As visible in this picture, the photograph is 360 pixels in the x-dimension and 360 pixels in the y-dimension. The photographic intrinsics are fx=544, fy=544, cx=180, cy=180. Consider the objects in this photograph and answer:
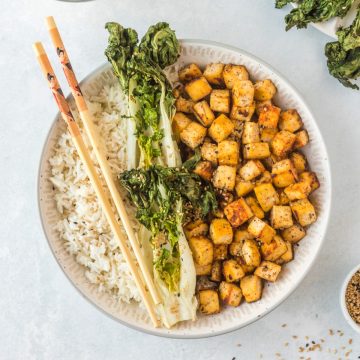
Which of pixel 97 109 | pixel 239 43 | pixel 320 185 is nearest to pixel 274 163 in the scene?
pixel 320 185

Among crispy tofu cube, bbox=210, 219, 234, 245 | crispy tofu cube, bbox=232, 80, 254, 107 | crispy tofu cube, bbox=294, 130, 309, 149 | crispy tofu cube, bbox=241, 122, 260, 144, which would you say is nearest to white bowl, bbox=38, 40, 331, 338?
crispy tofu cube, bbox=294, 130, 309, 149

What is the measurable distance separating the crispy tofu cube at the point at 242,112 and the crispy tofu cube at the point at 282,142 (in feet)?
0.60

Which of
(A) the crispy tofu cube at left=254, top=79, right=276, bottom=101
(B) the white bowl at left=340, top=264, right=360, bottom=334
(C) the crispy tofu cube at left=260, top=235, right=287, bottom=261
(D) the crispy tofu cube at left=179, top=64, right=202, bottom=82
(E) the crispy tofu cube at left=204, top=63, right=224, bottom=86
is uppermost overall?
(D) the crispy tofu cube at left=179, top=64, right=202, bottom=82

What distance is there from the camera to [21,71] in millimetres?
3172

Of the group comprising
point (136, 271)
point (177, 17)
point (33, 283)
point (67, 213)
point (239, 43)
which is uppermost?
point (177, 17)

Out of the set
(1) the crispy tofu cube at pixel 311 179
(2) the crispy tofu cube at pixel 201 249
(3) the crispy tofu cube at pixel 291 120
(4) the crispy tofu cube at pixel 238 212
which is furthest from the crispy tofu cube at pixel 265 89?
(2) the crispy tofu cube at pixel 201 249

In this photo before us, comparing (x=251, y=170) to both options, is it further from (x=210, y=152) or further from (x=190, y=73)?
(x=190, y=73)

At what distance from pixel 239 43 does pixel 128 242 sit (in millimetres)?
1305

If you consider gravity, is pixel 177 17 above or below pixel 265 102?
above

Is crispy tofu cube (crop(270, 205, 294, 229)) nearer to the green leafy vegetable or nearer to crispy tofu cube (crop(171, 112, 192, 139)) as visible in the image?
crispy tofu cube (crop(171, 112, 192, 139))

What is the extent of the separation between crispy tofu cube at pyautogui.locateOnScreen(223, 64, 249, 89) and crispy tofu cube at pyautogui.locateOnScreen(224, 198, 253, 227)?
653 mm

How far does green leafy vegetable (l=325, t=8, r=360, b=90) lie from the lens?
2.94 m

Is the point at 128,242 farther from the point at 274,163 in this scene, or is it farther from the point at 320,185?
the point at 320,185

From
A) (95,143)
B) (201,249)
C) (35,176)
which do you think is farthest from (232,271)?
(35,176)
